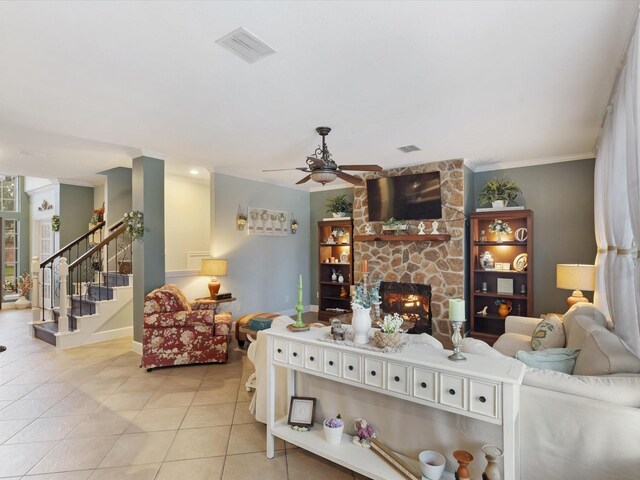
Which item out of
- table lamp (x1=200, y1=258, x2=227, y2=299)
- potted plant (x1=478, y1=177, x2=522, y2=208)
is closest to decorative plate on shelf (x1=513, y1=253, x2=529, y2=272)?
potted plant (x1=478, y1=177, x2=522, y2=208)

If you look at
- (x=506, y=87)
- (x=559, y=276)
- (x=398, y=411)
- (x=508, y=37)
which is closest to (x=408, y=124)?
(x=506, y=87)

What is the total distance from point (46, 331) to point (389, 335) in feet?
18.7

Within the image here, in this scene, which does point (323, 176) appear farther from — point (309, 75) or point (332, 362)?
point (332, 362)

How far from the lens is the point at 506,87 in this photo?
2.82 meters

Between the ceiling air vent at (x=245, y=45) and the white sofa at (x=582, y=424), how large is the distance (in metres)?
2.47

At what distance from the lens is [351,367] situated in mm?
2047

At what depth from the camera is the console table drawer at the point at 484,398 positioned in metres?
1.58

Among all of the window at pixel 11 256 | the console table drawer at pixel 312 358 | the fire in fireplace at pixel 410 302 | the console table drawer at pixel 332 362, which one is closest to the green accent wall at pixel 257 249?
the fire in fireplace at pixel 410 302

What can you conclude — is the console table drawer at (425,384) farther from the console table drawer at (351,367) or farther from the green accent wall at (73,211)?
the green accent wall at (73,211)

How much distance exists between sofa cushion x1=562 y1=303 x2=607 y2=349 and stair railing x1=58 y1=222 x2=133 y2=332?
5.55 meters

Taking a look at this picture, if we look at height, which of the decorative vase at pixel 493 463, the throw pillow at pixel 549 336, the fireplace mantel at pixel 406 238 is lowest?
the decorative vase at pixel 493 463

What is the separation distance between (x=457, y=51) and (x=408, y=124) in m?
1.42

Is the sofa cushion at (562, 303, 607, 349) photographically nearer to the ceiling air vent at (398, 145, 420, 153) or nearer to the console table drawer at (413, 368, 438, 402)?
the console table drawer at (413, 368, 438, 402)

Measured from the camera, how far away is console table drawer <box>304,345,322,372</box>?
7.14ft
